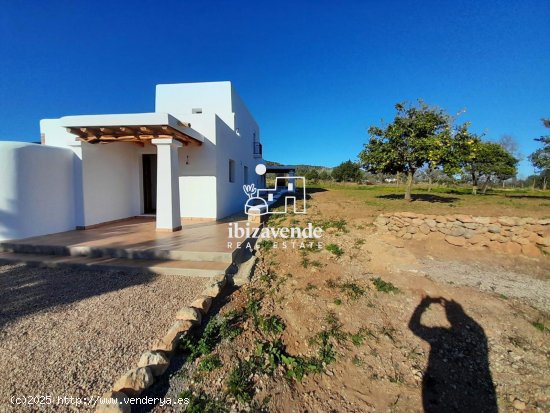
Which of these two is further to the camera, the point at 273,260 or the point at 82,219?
the point at 82,219

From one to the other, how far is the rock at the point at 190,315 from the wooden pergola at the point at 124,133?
15.4ft

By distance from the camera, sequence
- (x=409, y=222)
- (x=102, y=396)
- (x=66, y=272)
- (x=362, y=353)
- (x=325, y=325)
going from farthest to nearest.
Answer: (x=409, y=222)
(x=66, y=272)
(x=325, y=325)
(x=362, y=353)
(x=102, y=396)

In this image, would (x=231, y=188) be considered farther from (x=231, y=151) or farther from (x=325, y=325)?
(x=325, y=325)

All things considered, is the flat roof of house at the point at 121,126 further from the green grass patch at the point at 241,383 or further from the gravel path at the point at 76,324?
the green grass patch at the point at 241,383

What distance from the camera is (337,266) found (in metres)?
4.92

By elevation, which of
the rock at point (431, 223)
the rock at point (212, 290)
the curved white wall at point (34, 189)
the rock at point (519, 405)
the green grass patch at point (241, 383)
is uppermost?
the curved white wall at point (34, 189)

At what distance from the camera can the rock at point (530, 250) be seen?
5461 millimetres

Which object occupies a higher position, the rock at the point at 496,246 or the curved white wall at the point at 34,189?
the curved white wall at the point at 34,189

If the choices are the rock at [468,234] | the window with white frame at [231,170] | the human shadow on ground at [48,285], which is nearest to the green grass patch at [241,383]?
the human shadow on ground at [48,285]

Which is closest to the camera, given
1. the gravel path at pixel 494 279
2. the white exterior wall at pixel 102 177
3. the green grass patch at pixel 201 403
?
the green grass patch at pixel 201 403

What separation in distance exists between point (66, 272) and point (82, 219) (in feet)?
10.1

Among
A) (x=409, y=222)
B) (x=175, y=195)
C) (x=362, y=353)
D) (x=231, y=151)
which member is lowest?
(x=362, y=353)

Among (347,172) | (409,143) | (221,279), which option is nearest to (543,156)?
(409,143)

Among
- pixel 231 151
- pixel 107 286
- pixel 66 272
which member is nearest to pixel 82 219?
pixel 66 272
